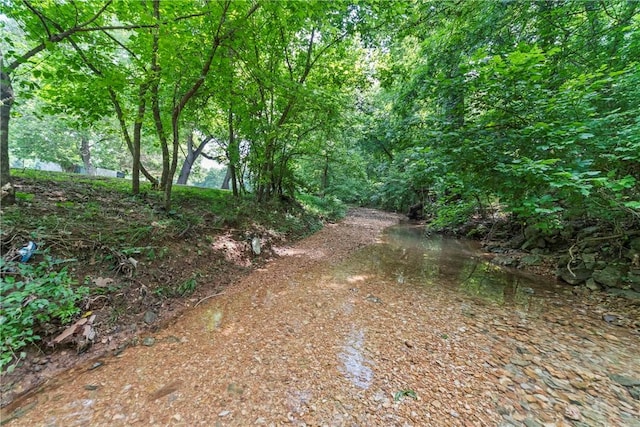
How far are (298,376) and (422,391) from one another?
1.11 metres

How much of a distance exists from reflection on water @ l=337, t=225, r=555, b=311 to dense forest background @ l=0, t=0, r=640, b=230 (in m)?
1.32

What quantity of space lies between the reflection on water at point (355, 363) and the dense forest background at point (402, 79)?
322 cm

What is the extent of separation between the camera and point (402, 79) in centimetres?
757

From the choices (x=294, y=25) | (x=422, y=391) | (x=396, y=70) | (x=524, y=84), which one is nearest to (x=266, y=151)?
(x=294, y=25)

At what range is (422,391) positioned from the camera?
2178 mm

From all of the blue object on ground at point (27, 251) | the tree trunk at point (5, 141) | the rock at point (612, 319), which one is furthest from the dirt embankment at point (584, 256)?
the tree trunk at point (5, 141)

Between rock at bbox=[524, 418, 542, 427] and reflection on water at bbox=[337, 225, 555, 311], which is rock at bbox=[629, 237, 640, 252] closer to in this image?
reflection on water at bbox=[337, 225, 555, 311]

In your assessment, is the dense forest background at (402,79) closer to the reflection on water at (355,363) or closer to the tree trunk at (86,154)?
the reflection on water at (355,363)

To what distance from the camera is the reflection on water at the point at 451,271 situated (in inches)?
181

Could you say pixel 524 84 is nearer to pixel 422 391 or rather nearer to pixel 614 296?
pixel 614 296

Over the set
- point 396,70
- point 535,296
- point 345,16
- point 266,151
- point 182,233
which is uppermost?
point 345,16

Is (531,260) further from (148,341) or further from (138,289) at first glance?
(138,289)

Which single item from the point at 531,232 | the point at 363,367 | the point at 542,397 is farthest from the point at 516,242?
the point at 363,367

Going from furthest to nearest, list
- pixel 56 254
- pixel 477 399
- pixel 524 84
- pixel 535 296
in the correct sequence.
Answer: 1. pixel 535 296
2. pixel 524 84
3. pixel 56 254
4. pixel 477 399
